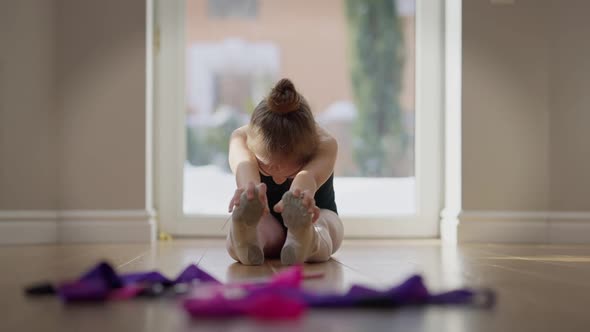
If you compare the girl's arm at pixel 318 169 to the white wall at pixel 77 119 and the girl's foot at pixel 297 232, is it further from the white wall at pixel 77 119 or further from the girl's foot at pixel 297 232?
the white wall at pixel 77 119

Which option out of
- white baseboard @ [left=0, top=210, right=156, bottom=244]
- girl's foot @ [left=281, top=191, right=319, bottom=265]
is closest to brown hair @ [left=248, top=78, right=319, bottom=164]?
girl's foot @ [left=281, top=191, right=319, bottom=265]

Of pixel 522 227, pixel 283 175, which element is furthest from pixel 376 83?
pixel 283 175

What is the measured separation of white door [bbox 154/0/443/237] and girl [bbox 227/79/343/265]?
1.34m

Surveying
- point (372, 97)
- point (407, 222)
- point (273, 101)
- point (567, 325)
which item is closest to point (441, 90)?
point (372, 97)

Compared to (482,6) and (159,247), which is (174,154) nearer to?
(159,247)

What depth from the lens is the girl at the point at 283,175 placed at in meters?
1.84

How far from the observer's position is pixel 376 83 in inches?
144

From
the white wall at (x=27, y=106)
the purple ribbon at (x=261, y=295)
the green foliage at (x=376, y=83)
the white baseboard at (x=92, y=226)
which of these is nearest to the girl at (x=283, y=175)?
the purple ribbon at (x=261, y=295)

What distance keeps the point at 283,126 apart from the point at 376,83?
169 centimetres

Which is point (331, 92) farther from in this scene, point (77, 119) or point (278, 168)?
point (278, 168)

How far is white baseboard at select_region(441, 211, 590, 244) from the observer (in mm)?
3316

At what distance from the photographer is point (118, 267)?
6.65 feet

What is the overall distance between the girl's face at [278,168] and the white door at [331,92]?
4.41ft

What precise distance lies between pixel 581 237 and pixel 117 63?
83.2 inches
